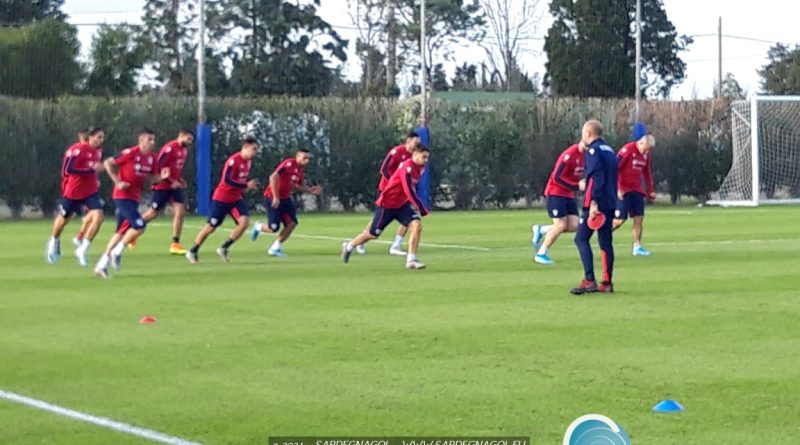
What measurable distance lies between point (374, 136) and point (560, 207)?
23144 millimetres

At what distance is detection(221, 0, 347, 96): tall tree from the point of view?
214ft

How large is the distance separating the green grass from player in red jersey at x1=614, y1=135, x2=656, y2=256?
104cm

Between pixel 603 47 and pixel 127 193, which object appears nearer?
pixel 127 193

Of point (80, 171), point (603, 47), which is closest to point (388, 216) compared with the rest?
point (80, 171)

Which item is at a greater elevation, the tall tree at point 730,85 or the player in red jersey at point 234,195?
the tall tree at point 730,85

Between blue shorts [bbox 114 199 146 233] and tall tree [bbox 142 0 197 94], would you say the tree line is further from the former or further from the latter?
blue shorts [bbox 114 199 146 233]

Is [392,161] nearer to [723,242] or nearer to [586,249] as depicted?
[723,242]

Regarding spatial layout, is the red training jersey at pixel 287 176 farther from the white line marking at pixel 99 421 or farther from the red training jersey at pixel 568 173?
the white line marking at pixel 99 421

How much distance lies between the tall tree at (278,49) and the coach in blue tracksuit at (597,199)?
4943 cm

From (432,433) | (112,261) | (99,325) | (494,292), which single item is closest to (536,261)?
(494,292)

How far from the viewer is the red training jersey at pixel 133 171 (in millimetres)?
20328

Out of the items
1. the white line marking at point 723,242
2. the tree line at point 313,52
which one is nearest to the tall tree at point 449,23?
the tree line at point 313,52

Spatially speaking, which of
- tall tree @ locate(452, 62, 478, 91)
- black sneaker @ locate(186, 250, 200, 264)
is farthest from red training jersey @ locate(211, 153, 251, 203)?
tall tree @ locate(452, 62, 478, 91)

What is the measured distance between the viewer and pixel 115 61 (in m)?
60.5
